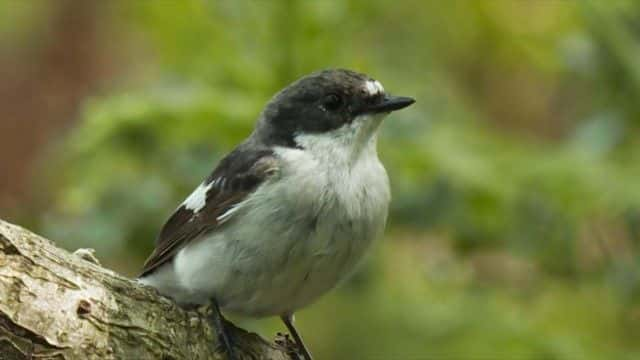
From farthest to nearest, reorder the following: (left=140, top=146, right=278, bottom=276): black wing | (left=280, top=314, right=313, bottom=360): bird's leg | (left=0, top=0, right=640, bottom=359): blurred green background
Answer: (left=0, top=0, right=640, bottom=359): blurred green background < (left=280, top=314, right=313, bottom=360): bird's leg < (left=140, top=146, right=278, bottom=276): black wing

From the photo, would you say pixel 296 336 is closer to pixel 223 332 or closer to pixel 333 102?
pixel 223 332

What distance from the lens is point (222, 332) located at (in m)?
3.96

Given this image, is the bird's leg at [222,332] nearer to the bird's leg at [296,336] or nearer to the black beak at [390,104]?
the bird's leg at [296,336]

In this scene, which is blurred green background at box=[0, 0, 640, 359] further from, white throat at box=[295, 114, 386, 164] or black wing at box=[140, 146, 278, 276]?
white throat at box=[295, 114, 386, 164]

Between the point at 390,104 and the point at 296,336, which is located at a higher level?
the point at 390,104

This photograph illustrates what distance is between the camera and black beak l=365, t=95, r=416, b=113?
14.1ft

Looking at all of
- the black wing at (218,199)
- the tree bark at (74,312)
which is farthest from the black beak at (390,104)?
the tree bark at (74,312)

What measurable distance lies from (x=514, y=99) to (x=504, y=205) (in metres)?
2.67

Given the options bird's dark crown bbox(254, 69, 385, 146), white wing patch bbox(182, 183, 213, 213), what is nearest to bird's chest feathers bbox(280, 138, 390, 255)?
bird's dark crown bbox(254, 69, 385, 146)

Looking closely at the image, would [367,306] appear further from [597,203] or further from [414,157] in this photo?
[597,203]

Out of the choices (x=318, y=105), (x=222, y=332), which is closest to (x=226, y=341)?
(x=222, y=332)

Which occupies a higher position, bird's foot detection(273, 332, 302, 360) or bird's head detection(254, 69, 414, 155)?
bird's head detection(254, 69, 414, 155)

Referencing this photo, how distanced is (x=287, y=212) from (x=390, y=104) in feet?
1.81

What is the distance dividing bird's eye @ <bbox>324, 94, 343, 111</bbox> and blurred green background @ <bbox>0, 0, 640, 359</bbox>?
77cm
